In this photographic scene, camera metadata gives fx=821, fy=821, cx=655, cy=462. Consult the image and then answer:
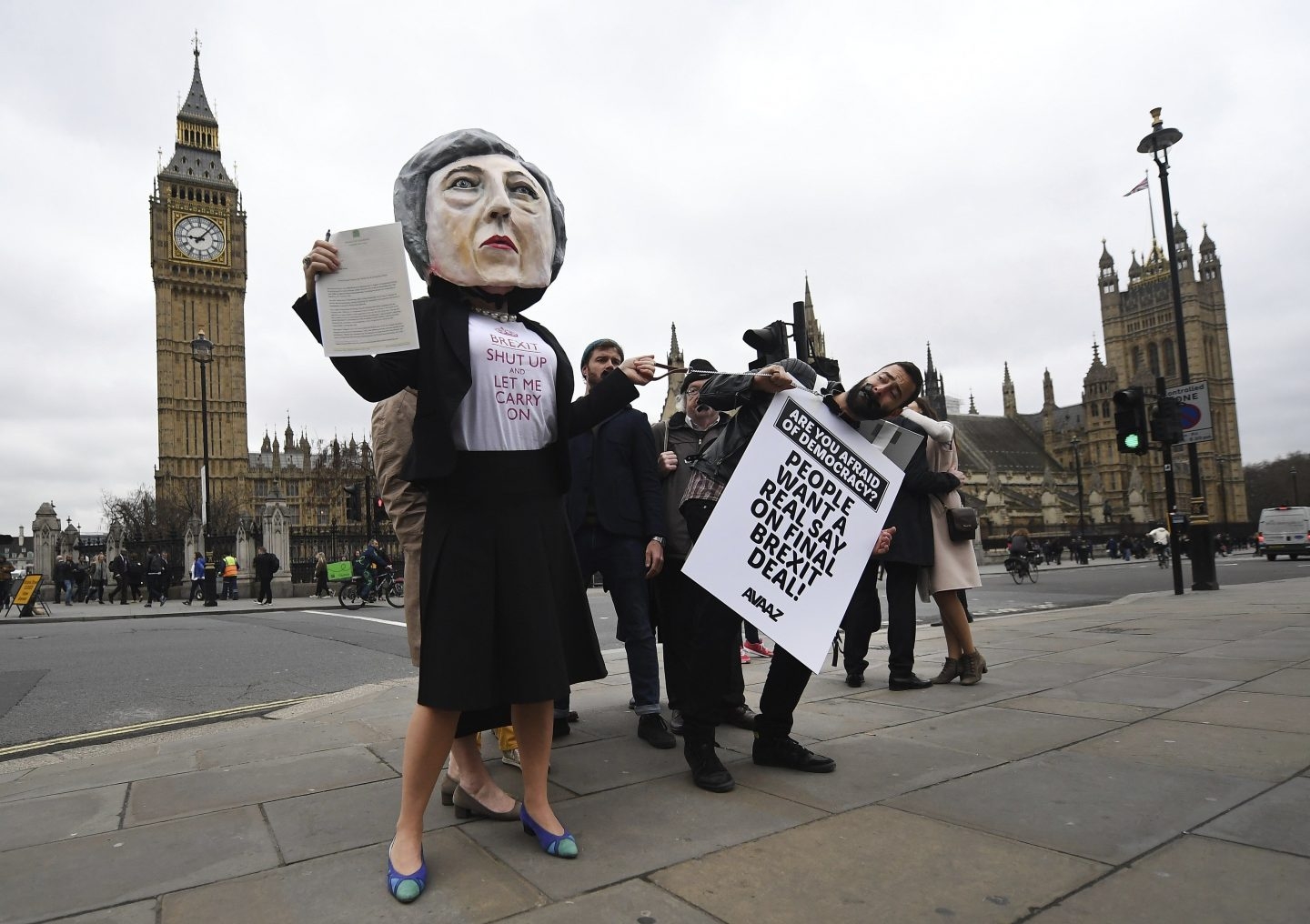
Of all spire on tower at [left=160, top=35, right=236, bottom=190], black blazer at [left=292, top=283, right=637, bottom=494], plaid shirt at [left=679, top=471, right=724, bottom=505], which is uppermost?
spire on tower at [left=160, top=35, right=236, bottom=190]

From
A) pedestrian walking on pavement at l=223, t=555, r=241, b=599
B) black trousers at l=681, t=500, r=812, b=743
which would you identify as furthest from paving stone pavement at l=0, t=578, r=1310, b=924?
pedestrian walking on pavement at l=223, t=555, r=241, b=599

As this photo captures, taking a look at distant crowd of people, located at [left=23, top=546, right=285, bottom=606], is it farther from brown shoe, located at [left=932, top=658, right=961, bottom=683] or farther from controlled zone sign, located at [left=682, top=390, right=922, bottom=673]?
controlled zone sign, located at [left=682, top=390, right=922, bottom=673]

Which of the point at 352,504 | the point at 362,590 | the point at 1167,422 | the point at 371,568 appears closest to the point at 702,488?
the point at 1167,422

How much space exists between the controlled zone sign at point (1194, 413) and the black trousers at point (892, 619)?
34.4ft

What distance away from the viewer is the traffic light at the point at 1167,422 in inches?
510

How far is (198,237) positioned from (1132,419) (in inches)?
3668

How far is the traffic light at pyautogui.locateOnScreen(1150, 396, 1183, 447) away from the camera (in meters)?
13.0

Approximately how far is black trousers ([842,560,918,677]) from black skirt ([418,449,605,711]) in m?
3.03

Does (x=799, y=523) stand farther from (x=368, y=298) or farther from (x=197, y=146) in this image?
(x=197, y=146)

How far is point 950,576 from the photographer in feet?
17.7

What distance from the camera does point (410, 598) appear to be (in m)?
3.00

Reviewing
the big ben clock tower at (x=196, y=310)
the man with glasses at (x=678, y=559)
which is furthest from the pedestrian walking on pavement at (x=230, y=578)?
the big ben clock tower at (x=196, y=310)

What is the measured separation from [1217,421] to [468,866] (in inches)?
4304

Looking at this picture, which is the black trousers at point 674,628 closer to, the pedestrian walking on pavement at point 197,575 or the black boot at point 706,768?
the black boot at point 706,768
